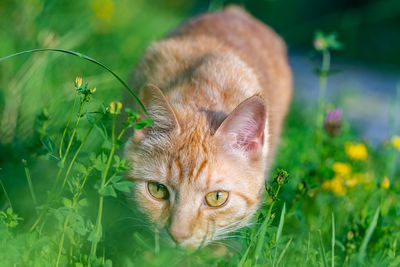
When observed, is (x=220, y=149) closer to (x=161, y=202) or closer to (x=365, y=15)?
(x=161, y=202)

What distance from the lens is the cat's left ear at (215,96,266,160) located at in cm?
187

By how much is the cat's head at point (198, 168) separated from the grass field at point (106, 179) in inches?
3.7

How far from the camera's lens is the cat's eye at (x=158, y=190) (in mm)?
1966

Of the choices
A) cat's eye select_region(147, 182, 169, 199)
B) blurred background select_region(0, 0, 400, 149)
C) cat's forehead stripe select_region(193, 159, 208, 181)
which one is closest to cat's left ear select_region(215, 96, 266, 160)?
cat's forehead stripe select_region(193, 159, 208, 181)

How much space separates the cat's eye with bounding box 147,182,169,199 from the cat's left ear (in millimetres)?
350

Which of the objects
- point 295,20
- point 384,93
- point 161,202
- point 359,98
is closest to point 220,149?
point 161,202

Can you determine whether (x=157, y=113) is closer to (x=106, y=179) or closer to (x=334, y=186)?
(x=106, y=179)

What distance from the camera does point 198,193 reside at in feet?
6.23

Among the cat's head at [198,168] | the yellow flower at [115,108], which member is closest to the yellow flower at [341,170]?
the cat's head at [198,168]

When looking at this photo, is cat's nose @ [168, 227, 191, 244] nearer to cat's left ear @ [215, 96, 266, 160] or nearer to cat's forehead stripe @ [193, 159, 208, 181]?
cat's forehead stripe @ [193, 159, 208, 181]

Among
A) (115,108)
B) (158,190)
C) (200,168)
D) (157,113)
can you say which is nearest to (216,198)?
(200,168)

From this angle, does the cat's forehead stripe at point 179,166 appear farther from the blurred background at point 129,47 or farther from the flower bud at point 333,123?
the flower bud at point 333,123

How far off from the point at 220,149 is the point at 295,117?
245 cm

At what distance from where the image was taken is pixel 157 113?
2.02m
